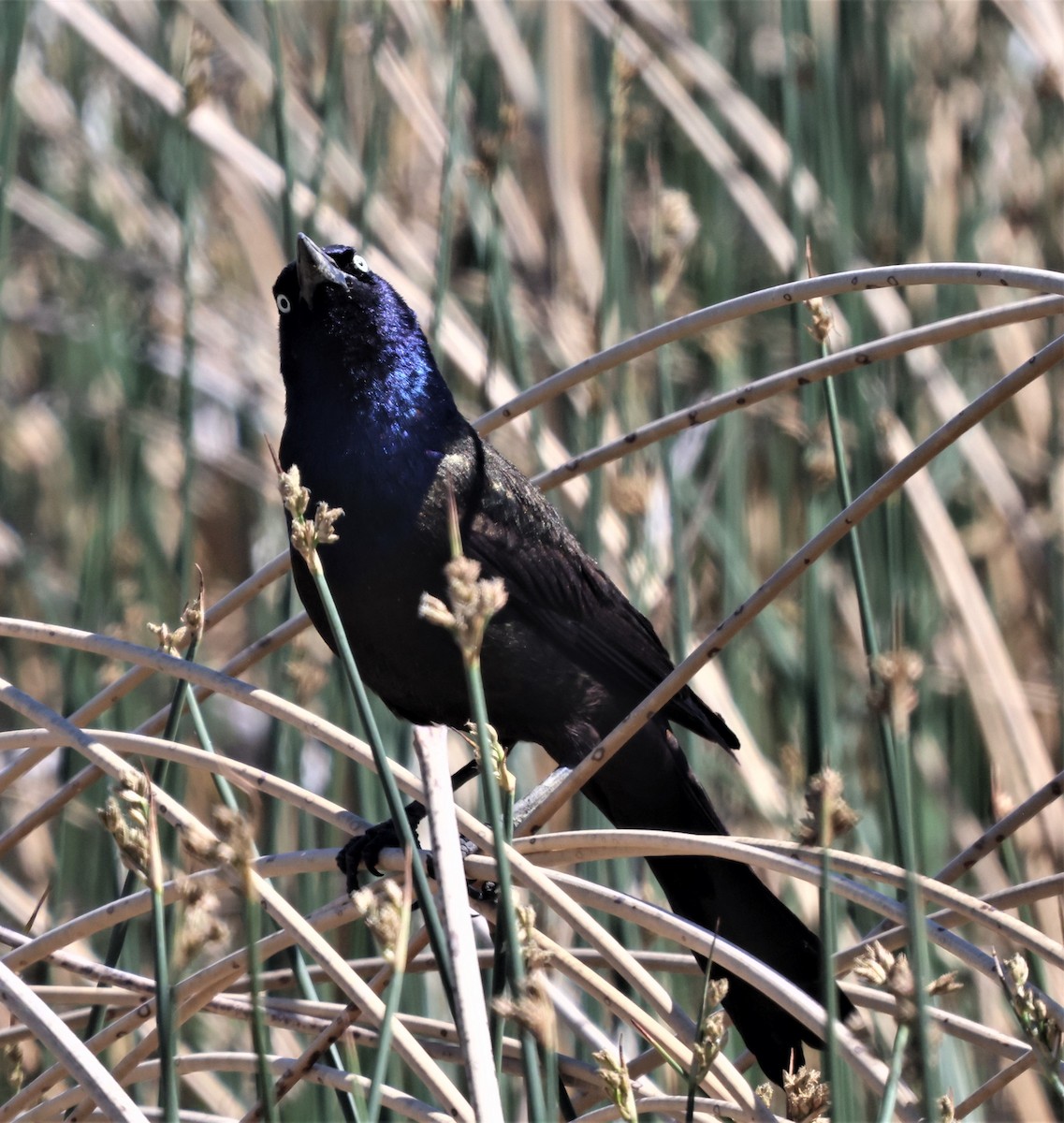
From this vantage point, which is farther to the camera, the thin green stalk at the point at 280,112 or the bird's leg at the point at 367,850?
the thin green stalk at the point at 280,112

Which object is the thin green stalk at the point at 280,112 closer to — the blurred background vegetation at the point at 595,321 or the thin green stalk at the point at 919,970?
the blurred background vegetation at the point at 595,321

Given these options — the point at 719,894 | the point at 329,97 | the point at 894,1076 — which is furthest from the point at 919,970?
the point at 329,97

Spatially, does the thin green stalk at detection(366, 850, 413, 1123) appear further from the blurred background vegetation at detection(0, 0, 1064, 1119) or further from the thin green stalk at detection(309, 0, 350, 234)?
the thin green stalk at detection(309, 0, 350, 234)

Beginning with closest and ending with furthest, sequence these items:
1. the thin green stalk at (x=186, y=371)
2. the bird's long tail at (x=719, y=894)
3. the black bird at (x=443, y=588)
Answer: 1. the bird's long tail at (x=719, y=894)
2. the black bird at (x=443, y=588)
3. the thin green stalk at (x=186, y=371)

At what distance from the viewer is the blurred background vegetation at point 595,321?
119 inches

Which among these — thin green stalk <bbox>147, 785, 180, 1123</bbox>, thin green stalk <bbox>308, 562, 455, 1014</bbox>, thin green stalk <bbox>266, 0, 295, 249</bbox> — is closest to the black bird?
thin green stalk <bbox>266, 0, 295, 249</bbox>

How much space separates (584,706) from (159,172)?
2.37 meters

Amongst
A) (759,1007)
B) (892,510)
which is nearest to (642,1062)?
(759,1007)

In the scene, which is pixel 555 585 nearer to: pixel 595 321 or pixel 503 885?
pixel 595 321

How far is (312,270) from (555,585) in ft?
2.39

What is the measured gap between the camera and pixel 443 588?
2.47 m

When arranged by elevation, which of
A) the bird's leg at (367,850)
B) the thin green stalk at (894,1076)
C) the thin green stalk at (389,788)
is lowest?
the thin green stalk at (894,1076)

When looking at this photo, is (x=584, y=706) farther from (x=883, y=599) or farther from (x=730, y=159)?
(x=730, y=159)

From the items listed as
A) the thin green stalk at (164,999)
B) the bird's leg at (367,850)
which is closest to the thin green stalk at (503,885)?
the thin green stalk at (164,999)
